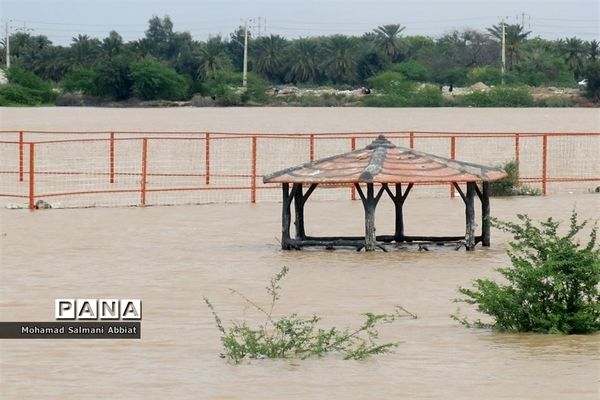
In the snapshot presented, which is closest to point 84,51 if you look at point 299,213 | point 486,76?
point 486,76

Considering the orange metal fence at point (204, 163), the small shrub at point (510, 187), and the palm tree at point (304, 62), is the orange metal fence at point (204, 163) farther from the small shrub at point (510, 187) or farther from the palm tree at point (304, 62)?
the palm tree at point (304, 62)

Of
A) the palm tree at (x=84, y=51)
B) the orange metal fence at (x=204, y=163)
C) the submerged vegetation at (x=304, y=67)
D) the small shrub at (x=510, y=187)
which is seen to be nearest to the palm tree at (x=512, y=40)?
the submerged vegetation at (x=304, y=67)

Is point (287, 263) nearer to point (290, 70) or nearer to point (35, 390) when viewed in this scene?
point (35, 390)

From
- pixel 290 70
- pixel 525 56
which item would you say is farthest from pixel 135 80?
pixel 525 56

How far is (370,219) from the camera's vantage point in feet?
74.3

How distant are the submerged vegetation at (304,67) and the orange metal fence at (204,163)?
56945 millimetres

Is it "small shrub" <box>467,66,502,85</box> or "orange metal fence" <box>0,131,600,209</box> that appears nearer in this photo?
"orange metal fence" <box>0,131,600,209</box>

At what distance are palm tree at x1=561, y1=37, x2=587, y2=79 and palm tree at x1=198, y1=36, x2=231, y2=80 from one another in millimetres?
30704

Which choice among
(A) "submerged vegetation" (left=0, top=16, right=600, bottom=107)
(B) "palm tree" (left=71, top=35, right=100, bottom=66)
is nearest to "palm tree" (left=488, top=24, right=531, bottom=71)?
(A) "submerged vegetation" (left=0, top=16, right=600, bottom=107)

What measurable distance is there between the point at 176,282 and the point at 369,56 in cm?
13927

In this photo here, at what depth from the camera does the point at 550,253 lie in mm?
15430

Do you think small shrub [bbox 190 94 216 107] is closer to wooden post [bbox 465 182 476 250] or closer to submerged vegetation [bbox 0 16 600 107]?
submerged vegetation [bbox 0 16 600 107]

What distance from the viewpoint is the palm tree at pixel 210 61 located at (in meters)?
156

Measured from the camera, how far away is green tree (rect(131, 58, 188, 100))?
434 feet
